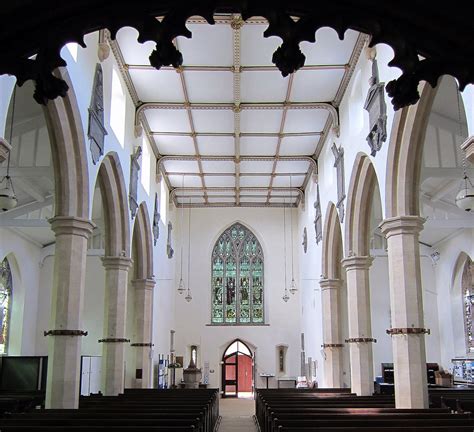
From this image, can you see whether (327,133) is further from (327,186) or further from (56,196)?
(56,196)

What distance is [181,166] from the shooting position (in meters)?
25.1

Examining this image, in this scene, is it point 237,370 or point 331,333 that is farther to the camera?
point 237,370

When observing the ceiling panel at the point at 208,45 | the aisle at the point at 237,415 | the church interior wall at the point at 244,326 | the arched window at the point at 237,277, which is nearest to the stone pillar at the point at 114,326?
the aisle at the point at 237,415

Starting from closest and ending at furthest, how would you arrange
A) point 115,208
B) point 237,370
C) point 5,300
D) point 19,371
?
point 115,208 < point 19,371 < point 5,300 < point 237,370

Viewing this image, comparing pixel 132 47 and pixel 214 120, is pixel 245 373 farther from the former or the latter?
pixel 132 47

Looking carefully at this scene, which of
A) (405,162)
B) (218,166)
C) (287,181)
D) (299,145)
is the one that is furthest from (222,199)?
(405,162)

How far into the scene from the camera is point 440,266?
1014 inches

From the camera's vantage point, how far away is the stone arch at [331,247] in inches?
838

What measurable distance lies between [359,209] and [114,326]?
7151 mm

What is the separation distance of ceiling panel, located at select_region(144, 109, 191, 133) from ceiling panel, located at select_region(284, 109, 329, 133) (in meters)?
3.32

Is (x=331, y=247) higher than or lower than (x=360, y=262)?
higher

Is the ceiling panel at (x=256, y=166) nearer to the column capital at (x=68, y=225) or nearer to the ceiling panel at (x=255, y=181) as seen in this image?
the ceiling panel at (x=255, y=181)

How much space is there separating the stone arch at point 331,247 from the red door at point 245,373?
9.93 m

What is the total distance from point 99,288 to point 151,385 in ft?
19.8
